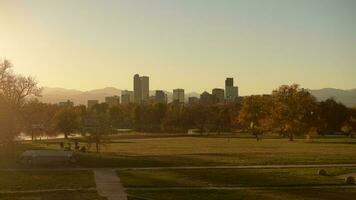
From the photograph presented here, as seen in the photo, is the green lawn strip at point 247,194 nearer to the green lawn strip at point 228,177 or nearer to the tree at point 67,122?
the green lawn strip at point 228,177

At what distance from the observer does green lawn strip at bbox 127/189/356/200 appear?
92.0 feet

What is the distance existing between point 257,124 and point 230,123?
34.3 meters

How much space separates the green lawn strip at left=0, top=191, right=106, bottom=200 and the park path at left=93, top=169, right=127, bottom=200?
25.0 inches

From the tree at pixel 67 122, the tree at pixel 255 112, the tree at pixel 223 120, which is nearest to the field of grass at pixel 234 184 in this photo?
the tree at pixel 67 122

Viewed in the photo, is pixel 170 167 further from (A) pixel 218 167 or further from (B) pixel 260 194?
(B) pixel 260 194

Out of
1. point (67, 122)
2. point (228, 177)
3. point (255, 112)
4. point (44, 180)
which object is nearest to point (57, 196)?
point (44, 180)

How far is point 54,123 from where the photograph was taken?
109 meters

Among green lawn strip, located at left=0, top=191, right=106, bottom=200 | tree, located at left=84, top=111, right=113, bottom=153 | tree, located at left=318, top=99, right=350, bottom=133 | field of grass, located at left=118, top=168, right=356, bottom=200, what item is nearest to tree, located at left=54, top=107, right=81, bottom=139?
tree, located at left=84, top=111, right=113, bottom=153

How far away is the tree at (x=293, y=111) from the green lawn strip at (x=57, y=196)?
72555mm

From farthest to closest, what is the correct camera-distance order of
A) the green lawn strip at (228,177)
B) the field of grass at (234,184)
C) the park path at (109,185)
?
the green lawn strip at (228,177) → the field of grass at (234,184) → the park path at (109,185)

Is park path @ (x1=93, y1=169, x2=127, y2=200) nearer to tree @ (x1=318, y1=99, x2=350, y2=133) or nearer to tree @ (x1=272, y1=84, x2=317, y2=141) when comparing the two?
tree @ (x1=272, y1=84, x2=317, y2=141)

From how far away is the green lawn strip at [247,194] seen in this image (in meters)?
28.0

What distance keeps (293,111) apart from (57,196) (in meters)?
75.4

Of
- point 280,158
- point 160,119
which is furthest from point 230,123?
point 280,158
